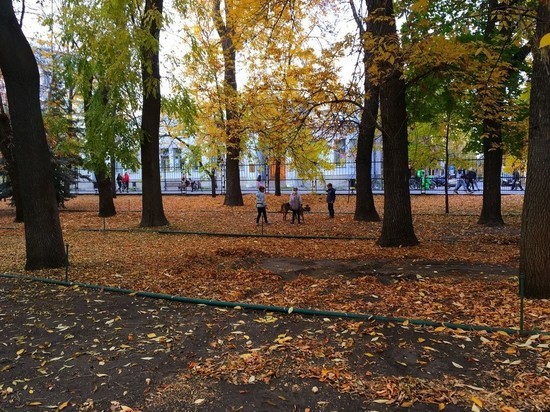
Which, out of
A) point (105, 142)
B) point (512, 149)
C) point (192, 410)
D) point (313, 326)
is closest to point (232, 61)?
point (105, 142)

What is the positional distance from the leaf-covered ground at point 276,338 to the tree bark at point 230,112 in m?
9.88

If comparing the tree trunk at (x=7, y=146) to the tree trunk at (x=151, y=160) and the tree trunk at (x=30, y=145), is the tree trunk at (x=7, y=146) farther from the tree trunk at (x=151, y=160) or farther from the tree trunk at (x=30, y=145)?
the tree trunk at (x=30, y=145)

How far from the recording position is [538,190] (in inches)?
218

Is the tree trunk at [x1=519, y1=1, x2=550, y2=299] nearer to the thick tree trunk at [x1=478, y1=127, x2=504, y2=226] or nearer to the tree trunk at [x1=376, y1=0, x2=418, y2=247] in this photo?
the tree trunk at [x1=376, y1=0, x2=418, y2=247]

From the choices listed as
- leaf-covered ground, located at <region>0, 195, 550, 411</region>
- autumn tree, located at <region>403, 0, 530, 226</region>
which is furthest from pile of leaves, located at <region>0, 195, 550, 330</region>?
autumn tree, located at <region>403, 0, 530, 226</region>

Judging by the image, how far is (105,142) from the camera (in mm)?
14312

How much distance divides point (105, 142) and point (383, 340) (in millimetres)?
12244

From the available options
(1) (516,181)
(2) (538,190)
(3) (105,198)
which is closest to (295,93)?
(2) (538,190)

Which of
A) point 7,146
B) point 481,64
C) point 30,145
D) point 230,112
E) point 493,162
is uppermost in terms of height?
point 230,112

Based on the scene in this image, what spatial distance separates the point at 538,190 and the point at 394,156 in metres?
4.53

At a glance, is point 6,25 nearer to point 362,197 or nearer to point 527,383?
point 527,383

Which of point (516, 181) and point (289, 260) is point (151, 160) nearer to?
point (289, 260)

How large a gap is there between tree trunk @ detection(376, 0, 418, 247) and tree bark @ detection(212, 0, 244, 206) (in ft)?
25.7

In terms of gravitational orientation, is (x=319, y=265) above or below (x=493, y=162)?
below
